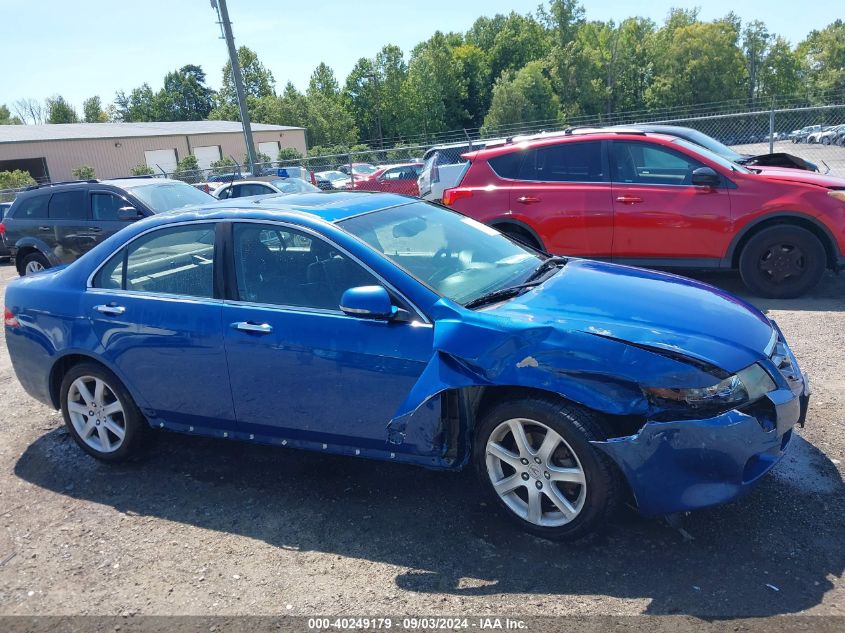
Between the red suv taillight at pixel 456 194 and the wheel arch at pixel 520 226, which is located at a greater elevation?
the red suv taillight at pixel 456 194

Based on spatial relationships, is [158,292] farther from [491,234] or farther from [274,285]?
[491,234]

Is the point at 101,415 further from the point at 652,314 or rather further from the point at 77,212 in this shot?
the point at 77,212

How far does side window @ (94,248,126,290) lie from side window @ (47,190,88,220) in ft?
21.7

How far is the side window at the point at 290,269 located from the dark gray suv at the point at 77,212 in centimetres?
629

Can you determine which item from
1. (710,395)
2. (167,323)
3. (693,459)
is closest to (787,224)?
(710,395)

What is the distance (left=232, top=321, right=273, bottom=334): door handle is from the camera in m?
3.75

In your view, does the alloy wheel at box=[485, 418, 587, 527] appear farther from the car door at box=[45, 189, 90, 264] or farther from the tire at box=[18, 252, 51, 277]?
the tire at box=[18, 252, 51, 277]

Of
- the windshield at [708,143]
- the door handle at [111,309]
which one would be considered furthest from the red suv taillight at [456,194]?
the door handle at [111,309]

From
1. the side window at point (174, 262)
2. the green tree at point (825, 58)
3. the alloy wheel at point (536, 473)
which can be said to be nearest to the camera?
the alloy wheel at point (536, 473)

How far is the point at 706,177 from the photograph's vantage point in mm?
7215

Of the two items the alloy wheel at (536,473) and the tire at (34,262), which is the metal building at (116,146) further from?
the alloy wheel at (536,473)

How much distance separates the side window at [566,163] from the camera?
7.86 metres

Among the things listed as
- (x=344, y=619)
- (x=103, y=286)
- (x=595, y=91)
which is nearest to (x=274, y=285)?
(x=103, y=286)

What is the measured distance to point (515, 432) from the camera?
326 cm
